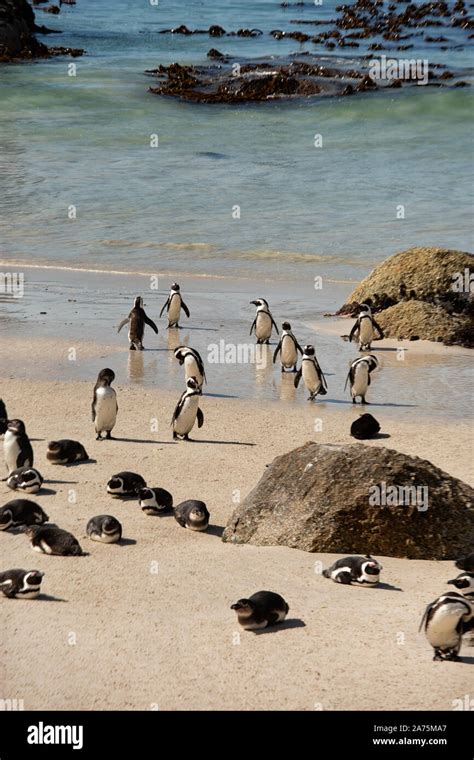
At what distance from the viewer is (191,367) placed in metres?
14.5

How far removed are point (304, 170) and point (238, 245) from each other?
387 inches

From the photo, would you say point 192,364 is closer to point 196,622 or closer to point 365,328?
point 365,328

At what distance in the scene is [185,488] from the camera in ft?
36.4

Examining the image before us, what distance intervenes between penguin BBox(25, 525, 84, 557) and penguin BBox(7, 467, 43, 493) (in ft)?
4.57

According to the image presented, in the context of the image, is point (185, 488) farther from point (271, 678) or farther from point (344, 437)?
point (271, 678)

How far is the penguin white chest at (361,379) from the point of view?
14.0m

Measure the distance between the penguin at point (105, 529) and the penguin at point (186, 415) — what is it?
3084mm

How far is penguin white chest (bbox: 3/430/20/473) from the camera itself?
37.0 ft

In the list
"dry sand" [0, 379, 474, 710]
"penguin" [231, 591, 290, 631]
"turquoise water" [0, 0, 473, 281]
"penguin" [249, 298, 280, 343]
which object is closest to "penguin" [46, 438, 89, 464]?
"dry sand" [0, 379, 474, 710]

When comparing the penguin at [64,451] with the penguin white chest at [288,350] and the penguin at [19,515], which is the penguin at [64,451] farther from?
the penguin white chest at [288,350]

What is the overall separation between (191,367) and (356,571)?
20.1 ft

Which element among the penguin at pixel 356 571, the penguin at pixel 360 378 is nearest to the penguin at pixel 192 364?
the penguin at pixel 360 378

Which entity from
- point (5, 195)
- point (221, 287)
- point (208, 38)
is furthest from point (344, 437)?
point (208, 38)

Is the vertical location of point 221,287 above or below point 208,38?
below
